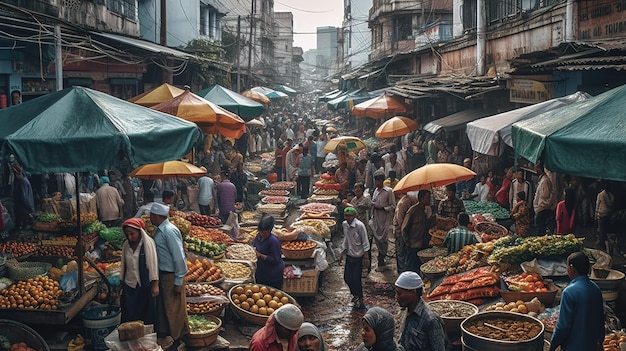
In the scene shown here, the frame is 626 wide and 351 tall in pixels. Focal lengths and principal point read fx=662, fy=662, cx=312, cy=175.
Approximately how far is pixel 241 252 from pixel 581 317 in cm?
659

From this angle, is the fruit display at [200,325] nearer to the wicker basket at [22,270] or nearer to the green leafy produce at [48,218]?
the wicker basket at [22,270]

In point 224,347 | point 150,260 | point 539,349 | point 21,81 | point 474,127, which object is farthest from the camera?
point 21,81

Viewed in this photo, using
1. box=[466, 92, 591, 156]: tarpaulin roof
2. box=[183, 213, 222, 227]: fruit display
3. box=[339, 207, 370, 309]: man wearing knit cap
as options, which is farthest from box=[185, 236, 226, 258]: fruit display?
box=[466, 92, 591, 156]: tarpaulin roof

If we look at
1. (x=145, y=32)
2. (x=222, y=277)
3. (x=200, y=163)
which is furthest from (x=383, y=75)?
(x=222, y=277)

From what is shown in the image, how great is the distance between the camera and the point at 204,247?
34.5 ft

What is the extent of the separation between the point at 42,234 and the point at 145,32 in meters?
20.3

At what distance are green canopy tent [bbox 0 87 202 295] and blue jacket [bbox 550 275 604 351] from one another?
436cm

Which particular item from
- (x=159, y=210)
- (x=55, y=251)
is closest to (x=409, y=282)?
(x=159, y=210)

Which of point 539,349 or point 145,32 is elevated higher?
point 145,32

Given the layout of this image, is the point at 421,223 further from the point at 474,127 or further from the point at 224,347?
the point at 224,347

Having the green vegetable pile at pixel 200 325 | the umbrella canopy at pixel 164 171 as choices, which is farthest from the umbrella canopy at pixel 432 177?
the green vegetable pile at pixel 200 325

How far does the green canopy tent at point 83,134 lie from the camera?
6465 millimetres

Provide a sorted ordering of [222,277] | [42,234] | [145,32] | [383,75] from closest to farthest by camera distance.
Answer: [222,277] → [42,234] → [145,32] → [383,75]

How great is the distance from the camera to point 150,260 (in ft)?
22.8
